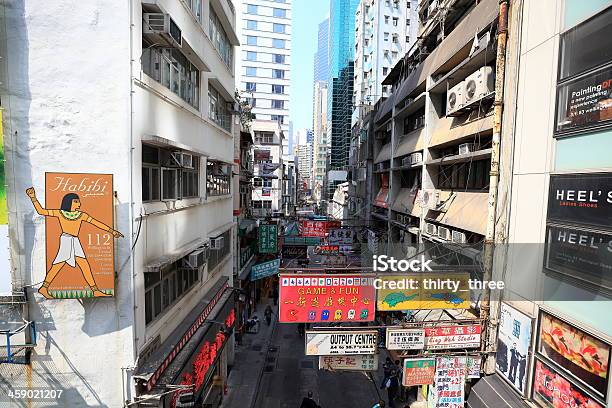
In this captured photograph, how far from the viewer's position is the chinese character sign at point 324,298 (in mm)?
8641

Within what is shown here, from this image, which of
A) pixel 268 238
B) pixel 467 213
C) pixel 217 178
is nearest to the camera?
pixel 467 213

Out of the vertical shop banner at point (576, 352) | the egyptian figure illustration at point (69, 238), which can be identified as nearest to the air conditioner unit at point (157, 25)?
the egyptian figure illustration at point (69, 238)

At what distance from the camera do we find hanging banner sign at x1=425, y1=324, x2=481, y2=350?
879 centimetres

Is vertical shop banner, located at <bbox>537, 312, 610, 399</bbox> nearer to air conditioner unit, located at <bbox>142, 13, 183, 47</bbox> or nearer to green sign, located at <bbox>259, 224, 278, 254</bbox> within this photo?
air conditioner unit, located at <bbox>142, 13, 183, 47</bbox>

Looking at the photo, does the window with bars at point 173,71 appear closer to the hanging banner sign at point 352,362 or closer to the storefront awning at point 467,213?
the hanging banner sign at point 352,362

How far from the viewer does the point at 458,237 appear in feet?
42.0

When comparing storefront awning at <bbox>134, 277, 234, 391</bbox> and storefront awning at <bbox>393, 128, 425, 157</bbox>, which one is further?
storefront awning at <bbox>393, 128, 425, 157</bbox>

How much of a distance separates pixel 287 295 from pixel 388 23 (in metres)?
42.9

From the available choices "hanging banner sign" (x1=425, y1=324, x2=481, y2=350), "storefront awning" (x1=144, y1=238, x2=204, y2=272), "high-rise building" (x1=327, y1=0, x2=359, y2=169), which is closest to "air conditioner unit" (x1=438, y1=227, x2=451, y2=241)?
"hanging banner sign" (x1=425, y1=324, x2=481, y2=350)

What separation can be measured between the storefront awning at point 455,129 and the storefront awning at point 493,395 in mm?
7517

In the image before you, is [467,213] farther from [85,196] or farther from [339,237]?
[85,196]

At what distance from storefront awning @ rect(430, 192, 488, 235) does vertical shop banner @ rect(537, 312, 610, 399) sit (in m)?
3.59

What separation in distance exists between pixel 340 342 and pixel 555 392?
15.4 ft

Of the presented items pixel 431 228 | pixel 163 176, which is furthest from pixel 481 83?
pixel 163 176
